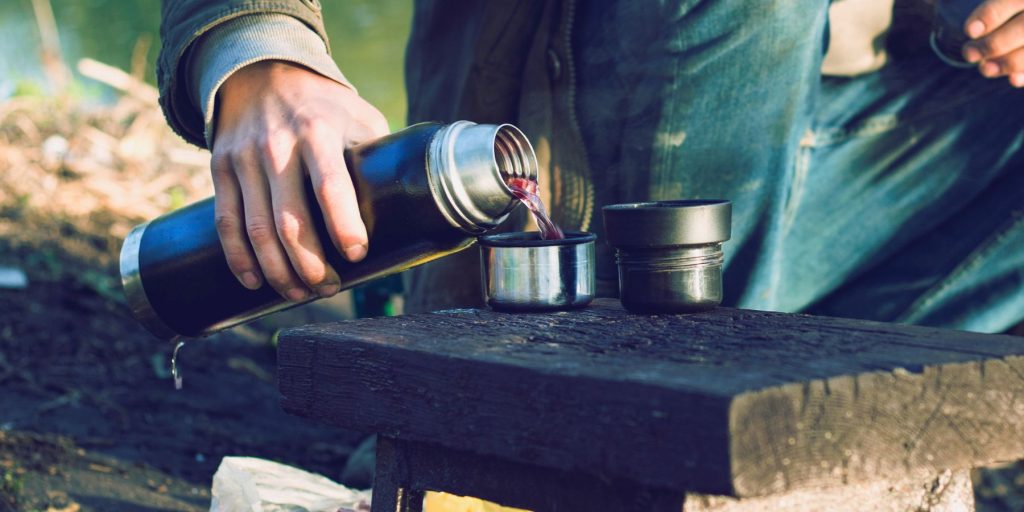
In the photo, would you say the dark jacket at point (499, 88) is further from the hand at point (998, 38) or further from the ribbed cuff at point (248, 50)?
the hand at point (998, 38)

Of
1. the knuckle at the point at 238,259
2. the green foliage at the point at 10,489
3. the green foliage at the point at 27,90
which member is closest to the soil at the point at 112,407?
the green foliage at the point at 10,489

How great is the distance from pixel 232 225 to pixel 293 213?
0.13 metres

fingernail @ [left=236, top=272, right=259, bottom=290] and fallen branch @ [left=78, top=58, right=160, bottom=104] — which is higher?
fallen branch @ [left=78, top=58, right=160, bottom=104]

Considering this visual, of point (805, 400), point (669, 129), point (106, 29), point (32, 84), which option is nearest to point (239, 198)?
point (669, 129)

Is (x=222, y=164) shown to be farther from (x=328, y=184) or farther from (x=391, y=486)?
(x=391, y=486)

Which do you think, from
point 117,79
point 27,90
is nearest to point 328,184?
point 117,79

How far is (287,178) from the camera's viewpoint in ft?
5.68

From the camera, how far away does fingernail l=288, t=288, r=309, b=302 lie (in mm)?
1818

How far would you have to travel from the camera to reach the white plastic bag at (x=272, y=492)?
1884mm

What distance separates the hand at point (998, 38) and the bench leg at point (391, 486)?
147cm

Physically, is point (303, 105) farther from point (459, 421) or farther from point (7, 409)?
point (7, 409)

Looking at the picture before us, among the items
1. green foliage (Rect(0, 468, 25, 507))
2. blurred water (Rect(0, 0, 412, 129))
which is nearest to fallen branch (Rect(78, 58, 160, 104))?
blurred water (Rect(0, 0, 412, 129))

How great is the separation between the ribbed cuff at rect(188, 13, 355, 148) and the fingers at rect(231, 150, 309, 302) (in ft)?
0.65

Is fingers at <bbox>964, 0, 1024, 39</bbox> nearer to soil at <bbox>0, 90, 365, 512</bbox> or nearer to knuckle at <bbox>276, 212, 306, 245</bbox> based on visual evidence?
knuckle at <bbox>276, 212, 306, 245</bbox>
